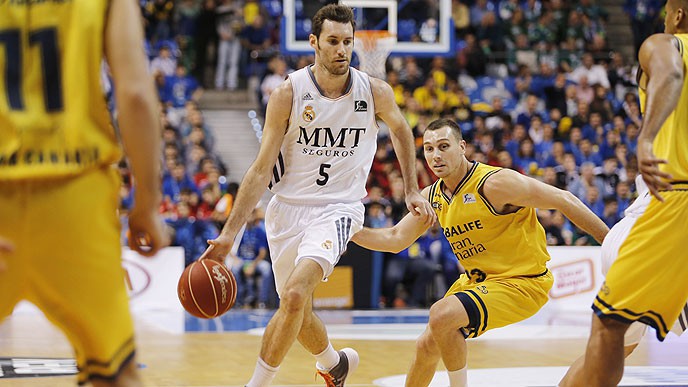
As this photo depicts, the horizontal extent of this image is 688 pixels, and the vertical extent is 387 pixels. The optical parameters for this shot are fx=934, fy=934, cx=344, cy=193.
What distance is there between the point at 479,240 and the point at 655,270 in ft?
→ 6.41

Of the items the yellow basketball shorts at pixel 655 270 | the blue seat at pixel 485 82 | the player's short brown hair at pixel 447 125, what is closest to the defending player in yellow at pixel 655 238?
the yellow basketball shorts at pixel 655 270

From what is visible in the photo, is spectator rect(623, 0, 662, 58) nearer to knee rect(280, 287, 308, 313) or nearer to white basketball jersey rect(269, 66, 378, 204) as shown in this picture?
white basketball jersey rect(269, 66, 378, 204)

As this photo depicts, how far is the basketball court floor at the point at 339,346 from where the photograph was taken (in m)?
7.22

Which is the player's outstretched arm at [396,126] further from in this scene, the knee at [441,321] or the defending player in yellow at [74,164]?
the defending player in yellow at [74,164]

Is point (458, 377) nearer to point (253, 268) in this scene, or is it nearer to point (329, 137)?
point (329, 137)

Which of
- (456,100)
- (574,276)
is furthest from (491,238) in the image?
(456,100)

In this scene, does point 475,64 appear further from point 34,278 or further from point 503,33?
point 34,278

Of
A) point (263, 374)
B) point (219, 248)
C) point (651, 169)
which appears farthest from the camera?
point (263, 374)

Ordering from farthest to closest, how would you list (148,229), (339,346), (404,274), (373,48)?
1. (373,48)
2. (404,274)
3. (339,346)
4. (148,229)

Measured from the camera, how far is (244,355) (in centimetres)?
874

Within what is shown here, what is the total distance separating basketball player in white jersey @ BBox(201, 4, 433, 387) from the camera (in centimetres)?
591

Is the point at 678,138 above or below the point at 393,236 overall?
above

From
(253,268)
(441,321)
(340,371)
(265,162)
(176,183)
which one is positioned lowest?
(253,268)

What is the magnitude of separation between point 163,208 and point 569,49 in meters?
10.3
